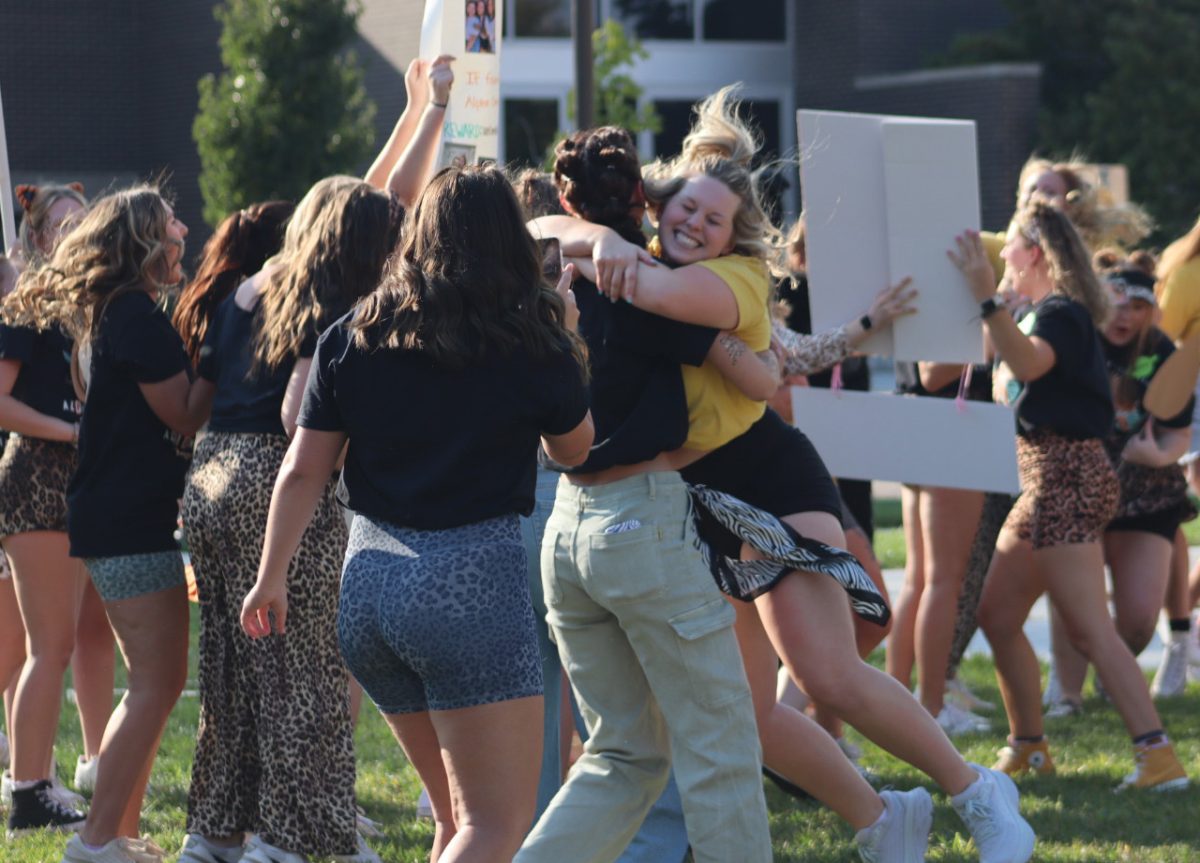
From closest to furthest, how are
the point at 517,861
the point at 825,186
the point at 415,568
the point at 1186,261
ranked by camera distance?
1. the point at 415,568
2. the point at 517,861
3. the point at 825,186
4. the point at 1186,261

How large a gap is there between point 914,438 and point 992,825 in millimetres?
1360

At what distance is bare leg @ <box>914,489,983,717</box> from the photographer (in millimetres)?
6031

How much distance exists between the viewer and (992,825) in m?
4.39

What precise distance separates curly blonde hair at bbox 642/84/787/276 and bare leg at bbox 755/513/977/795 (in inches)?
28.4

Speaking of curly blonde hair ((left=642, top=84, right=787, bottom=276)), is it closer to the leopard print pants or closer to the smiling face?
the smiling face

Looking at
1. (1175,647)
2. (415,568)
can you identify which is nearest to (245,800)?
(415,568)

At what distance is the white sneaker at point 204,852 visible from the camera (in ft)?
15.3

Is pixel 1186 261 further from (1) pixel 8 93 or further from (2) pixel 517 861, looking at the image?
(1) pixel 8 93

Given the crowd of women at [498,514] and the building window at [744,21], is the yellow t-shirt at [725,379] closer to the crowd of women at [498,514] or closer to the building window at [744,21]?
the crowd of women at [498,514]

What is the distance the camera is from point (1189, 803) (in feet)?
17.8

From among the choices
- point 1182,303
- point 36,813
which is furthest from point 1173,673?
point 36,813

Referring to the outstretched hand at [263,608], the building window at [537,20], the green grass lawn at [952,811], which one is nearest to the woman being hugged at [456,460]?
the outstretched hand at [263,608]

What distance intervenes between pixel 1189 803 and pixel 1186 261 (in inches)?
106

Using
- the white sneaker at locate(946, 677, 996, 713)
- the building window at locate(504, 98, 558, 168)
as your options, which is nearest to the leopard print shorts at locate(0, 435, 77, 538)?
the white sneaker at locate(946, 677, 996, 713)
